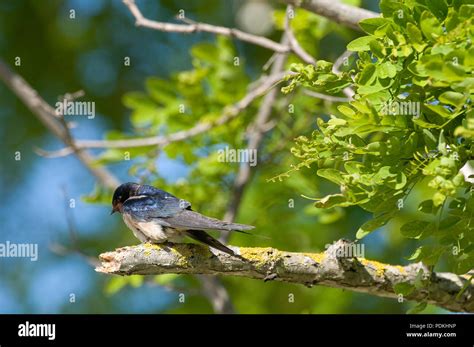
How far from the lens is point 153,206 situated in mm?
4578

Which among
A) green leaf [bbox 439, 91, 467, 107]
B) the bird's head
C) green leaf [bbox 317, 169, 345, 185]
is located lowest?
green leaf [bbox 317, 169, 345, 185]

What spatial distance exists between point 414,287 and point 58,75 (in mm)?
6283

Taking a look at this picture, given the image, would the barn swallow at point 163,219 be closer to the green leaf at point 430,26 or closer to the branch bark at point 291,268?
the branch bark at point 291,268

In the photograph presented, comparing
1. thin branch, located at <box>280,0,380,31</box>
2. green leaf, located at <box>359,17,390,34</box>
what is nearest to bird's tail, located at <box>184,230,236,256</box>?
green leaf, located at <box>359,17,390,34</box>

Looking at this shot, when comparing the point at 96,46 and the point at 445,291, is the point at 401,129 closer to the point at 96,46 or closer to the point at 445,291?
the point at 445,291

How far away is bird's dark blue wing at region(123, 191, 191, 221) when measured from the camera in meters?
4.46

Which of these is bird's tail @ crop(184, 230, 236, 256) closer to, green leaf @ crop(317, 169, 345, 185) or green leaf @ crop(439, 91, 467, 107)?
green leaf @ crop(317, 169, 345, 185)

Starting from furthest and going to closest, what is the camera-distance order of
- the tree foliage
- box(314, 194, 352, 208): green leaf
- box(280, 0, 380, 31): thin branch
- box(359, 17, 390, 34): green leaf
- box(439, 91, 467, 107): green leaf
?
box(280, 0, 380, 31): thin branch → box(314, 194, 352, 208): green leaf → box(359, 17, 390, 34): green leaf → the tree foliage → box(439, 91, 467, 107): green leaf

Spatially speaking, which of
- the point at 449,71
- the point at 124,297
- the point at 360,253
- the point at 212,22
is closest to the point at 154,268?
the point at 360,253

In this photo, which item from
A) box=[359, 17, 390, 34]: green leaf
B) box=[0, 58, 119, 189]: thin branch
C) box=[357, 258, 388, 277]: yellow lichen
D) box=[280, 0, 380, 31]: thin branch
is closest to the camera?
box=[359, 17, 390, 34]: green leaf

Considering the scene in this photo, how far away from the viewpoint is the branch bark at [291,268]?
12.4 feet

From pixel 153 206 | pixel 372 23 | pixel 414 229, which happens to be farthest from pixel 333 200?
pixel 153 206

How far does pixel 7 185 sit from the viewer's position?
30.4 ft

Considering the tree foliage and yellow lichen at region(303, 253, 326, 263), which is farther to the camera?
yellow lichen at region(303, 253, 326, 263)
